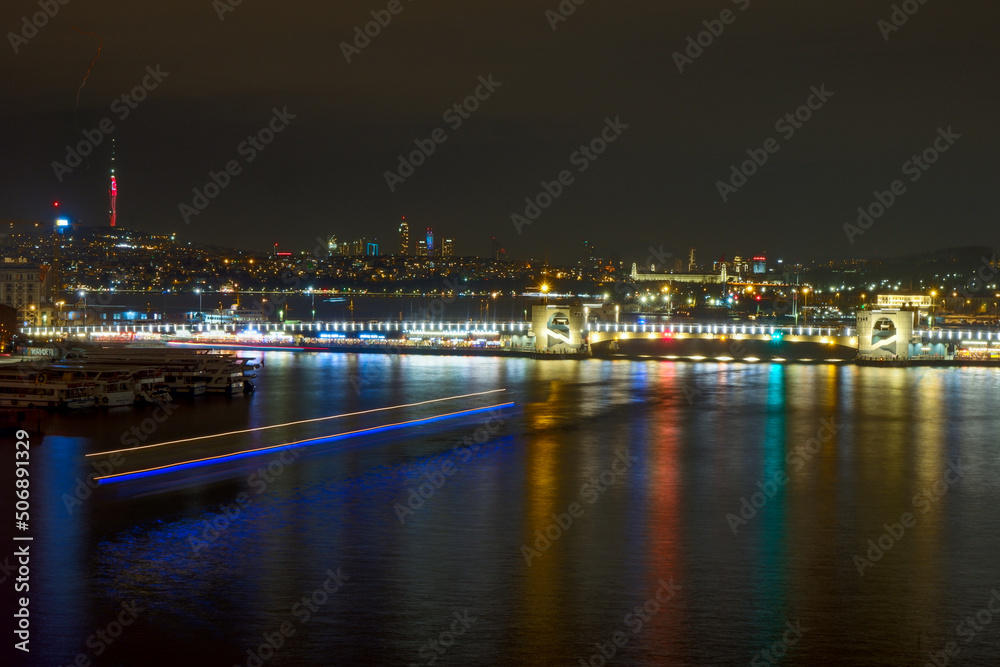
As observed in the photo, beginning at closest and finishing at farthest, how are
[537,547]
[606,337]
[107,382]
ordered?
[537,547] → [107,382] → [606,337]

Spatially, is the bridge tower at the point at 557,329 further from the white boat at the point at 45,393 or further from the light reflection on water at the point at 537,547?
the white boat at the point at 45,393

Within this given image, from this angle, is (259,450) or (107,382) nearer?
(259,450)

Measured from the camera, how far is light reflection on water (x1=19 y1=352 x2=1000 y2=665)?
841 centimetres

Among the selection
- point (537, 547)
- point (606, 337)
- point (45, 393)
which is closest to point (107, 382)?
point (45, 393)

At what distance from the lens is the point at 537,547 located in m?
11.2

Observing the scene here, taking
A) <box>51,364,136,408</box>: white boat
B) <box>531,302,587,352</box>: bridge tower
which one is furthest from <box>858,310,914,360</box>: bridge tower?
<box>51,364,136,408</box>: white boat

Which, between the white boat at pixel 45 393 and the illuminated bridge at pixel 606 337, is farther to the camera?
the illuminated bridge at pixel 606 337

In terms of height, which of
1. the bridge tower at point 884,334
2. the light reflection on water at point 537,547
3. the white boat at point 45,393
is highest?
the bridge tower at point 884,334

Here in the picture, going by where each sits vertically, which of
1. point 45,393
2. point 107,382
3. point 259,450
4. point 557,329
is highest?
point 557,329

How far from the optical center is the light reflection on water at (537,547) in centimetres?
841

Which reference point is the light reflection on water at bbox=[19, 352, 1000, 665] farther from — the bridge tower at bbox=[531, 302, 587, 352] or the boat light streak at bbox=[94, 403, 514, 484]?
the bridge tower at bbox=[531, 302, 587, 352]

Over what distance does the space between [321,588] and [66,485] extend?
20.8 ft

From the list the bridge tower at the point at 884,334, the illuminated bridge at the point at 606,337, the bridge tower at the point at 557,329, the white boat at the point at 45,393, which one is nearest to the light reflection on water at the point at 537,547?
the white boat at the point at 45,393

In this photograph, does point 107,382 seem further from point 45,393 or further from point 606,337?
point 606,337
